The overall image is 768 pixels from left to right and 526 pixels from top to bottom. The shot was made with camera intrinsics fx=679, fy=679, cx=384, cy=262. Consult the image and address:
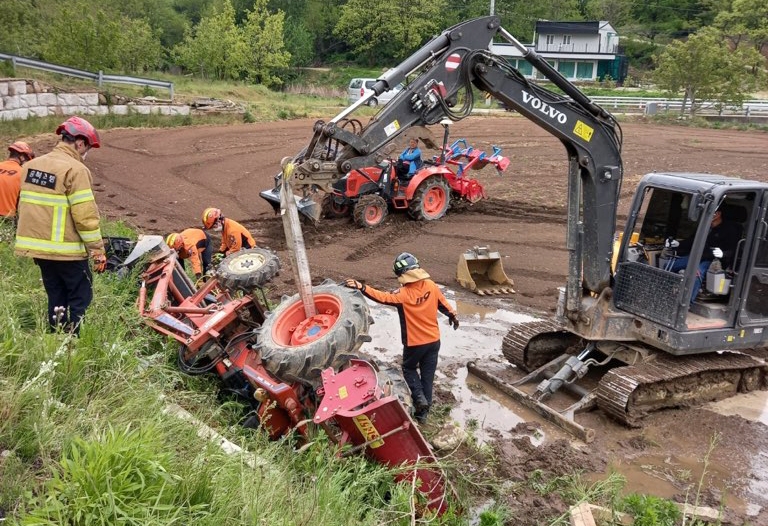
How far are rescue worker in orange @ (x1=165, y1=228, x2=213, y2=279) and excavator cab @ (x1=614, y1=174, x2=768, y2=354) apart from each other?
15.4 feet

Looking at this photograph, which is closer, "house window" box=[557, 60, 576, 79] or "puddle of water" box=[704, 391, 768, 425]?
"puddle of water" box=[704, 391, 768, 425]

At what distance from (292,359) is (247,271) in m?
1.66

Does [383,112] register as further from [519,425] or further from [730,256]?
[730,256]

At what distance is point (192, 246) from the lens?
7875mm

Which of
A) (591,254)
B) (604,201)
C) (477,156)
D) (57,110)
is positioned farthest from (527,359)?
(57,110)

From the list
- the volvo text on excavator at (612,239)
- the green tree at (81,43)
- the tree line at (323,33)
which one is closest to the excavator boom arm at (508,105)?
the volvo text on excavator at (612,239)

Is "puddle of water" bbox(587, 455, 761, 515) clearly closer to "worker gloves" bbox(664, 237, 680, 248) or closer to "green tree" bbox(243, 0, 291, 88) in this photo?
"worker gloves" bbox(664, 237, 680, 248)

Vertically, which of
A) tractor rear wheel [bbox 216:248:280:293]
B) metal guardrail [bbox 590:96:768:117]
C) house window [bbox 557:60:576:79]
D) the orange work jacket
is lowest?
metal guardrail [bbox 590:96:768:117]

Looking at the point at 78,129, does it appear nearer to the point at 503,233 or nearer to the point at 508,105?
the point at 508,105

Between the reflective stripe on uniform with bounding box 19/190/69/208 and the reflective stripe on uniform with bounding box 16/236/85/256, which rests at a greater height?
the reflective stripe on uniform with bounding box 19/190/69/208

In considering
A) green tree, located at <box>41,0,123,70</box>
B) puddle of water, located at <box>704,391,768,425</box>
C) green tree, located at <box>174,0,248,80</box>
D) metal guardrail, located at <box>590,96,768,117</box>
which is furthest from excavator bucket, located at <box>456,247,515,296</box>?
green tree, located at <box>174,0,248,80</box>

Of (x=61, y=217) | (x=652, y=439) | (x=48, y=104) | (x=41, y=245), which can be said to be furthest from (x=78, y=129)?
(x=48, y=104)

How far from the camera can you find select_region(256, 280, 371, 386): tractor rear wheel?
4836mm

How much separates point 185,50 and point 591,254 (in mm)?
41143
